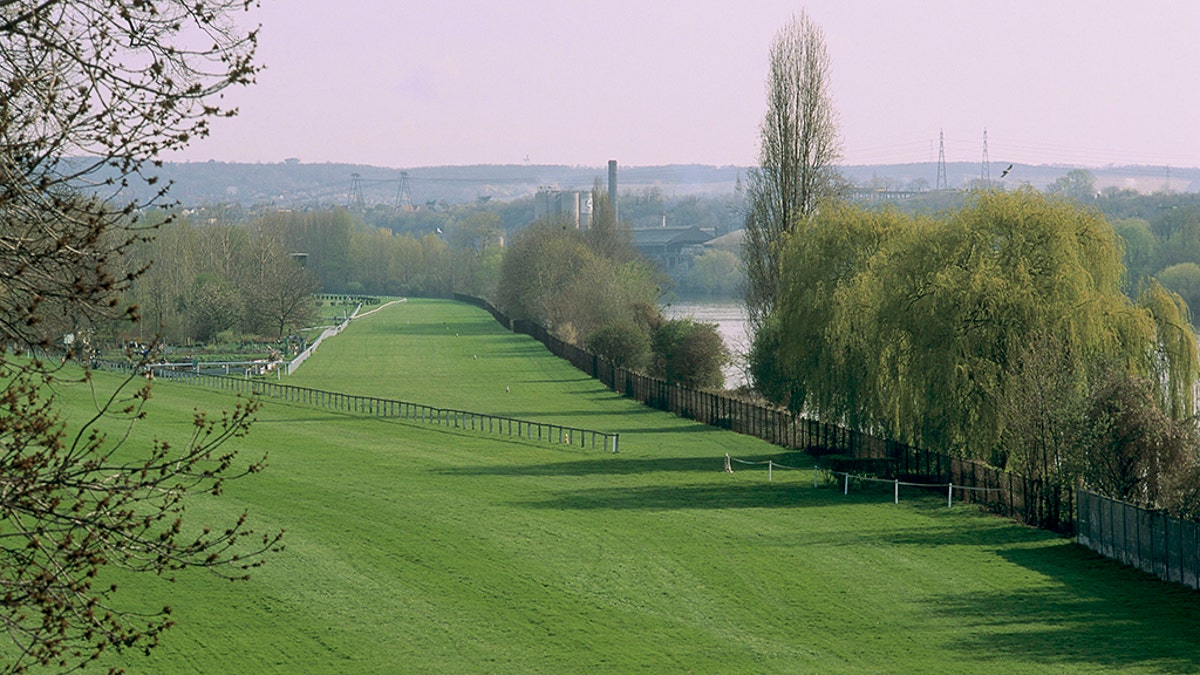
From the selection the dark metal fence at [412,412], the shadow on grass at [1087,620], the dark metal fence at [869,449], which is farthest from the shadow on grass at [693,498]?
the shadow on grass at [1087,620]

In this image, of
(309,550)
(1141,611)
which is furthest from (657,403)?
(1141,611)

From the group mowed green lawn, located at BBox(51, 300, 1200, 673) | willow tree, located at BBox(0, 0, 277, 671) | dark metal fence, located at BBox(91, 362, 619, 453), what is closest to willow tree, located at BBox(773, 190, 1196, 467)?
mowed green lawn, located at BBox(51, 300, 1200, 673)

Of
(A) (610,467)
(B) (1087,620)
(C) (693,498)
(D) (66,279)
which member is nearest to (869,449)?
(C) (693,498)

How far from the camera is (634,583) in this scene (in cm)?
2706

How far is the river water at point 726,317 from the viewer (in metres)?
77.9

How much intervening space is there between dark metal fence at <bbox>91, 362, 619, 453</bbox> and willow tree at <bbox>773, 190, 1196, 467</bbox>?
11.8m

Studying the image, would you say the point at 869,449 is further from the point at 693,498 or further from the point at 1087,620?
the point at 1087,620

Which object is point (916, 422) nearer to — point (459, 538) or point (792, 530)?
point (792, 530)

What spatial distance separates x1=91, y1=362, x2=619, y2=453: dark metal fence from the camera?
50.7 m

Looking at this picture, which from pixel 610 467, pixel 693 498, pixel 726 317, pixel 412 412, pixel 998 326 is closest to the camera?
pixel 998 326

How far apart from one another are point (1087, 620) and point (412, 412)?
39.9 m

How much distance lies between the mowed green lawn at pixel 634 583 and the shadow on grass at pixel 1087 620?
0.06 metres

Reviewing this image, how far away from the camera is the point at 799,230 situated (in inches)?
1875

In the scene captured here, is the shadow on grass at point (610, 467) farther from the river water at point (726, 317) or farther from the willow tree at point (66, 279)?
the willow tree at point (66, 279)
